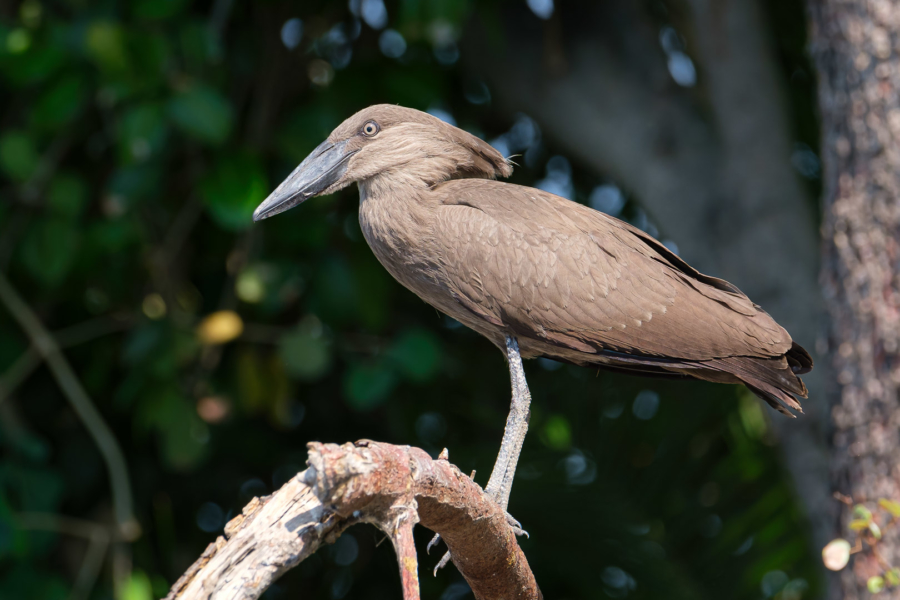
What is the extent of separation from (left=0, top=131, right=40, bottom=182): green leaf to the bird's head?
1.60 m

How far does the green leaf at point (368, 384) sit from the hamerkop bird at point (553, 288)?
48.0 inches

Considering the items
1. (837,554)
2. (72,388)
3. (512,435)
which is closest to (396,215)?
(512,435)

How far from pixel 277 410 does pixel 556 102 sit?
207 centimetres

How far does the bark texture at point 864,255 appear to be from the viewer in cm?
374

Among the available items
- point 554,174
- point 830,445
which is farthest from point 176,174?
point 830,445

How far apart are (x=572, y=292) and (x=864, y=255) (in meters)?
1.61

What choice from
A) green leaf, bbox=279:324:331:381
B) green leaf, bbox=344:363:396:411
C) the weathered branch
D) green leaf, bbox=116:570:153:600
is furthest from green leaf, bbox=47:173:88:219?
the weathered branch

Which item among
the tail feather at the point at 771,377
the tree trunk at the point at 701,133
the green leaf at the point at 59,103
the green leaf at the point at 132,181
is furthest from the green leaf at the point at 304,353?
the tail feather at the point at 771,377

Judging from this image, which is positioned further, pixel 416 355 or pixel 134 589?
pixel 134 589

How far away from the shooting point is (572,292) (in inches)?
113

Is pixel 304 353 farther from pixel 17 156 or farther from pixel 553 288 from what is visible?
pixel 553 288

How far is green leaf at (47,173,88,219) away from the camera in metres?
4.16

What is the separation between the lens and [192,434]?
13.9 feet

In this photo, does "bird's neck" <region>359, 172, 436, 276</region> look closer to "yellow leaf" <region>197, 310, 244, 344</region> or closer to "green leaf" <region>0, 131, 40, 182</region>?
"yellow leaf" <region>197, 310, 244, 344</region>
